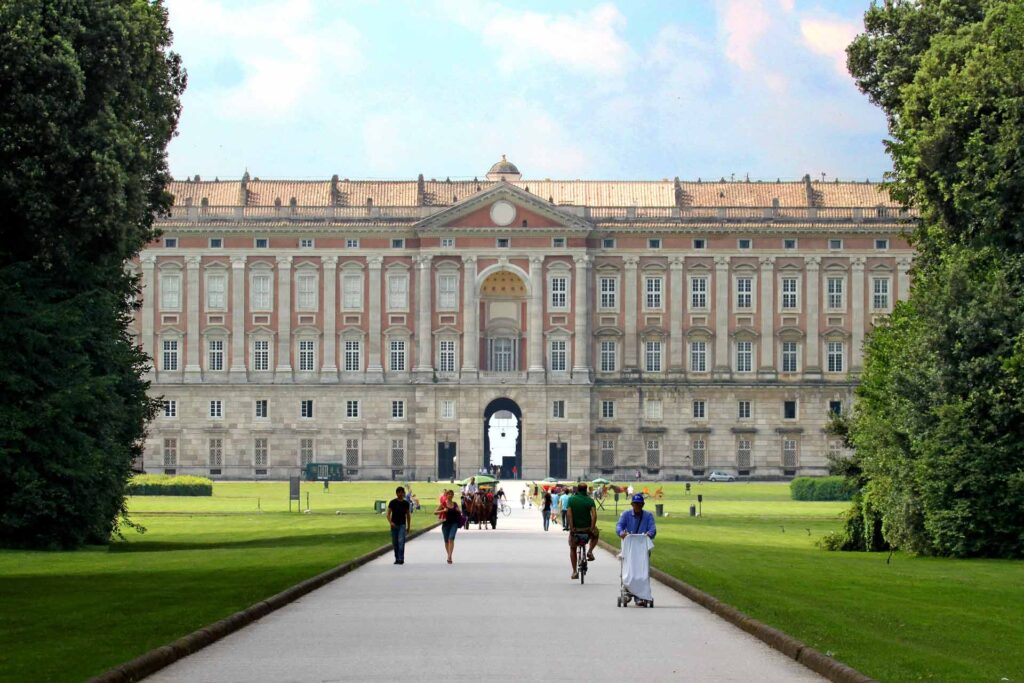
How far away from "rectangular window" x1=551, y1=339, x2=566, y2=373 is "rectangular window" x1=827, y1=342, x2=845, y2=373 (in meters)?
18.2

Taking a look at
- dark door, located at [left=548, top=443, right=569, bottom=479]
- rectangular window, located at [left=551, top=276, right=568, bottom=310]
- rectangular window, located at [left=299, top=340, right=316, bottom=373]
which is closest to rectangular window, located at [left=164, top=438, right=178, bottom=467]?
rectangular window, located at [left=299, top=340, right=316, bottom=373]

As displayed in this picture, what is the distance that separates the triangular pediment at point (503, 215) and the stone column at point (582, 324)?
9.40 feet

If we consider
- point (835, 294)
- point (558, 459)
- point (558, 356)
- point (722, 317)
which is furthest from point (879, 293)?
point (558, 459)

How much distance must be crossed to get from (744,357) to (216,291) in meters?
36.4

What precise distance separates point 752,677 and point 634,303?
342ft

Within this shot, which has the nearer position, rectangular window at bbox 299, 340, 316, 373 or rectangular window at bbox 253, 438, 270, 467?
rectangular window at bbox 299, 340, 316, 373

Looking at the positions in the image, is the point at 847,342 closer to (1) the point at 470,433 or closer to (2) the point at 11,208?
(1) the point at 470,433

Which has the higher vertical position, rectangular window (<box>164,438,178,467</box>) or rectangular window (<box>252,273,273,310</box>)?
rectangular window (<box>252,273,273,310</box>)

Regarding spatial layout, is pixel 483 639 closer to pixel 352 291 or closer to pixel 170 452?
pixel 352 291

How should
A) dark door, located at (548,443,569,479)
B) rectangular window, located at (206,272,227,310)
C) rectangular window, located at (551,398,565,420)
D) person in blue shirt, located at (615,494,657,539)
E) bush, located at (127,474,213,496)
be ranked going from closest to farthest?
person in blue shirt, located at (615,494,657,539) < bush, located at (127,474,213,496) < dark door, located at (548,443,569,479) < rectangular window, located at (551,398,565,420) < rectangular window, located at (206,272,227,310)

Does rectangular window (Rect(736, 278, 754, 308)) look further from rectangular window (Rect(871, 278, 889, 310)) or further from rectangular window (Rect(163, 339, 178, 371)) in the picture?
rectangular window (Rect(163, 339, 178, 371))

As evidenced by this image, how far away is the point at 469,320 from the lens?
122 meters

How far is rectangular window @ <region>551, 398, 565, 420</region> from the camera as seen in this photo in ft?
401

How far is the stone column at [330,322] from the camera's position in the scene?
122625 millimetres
